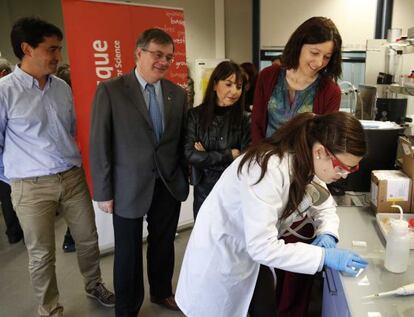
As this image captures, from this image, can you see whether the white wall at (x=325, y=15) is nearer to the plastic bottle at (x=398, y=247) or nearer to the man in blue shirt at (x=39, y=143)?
the man in blue shirt at (x=39, y=143)


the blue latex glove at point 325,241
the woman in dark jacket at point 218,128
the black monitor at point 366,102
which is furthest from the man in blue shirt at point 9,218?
the black monitor at point 366,102

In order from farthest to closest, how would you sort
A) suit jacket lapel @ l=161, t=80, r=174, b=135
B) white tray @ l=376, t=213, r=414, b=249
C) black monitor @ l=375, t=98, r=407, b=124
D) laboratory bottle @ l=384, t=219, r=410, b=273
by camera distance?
black monitor @ l=375, t=98, r=407, b=124 → suit jacket lapel @ l=161, t=80, r=174, b=135 → white tray @ l=376, t=213, r=414, b=249 → laboratory bottle @ l=384, t=219, r=410, b=273

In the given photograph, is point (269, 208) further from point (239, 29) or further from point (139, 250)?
point (239, 29)

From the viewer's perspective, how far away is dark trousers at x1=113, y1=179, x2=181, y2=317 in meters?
1.71

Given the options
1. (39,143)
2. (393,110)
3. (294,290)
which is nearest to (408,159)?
(294,290)

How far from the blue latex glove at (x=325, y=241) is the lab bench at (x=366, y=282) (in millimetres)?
96

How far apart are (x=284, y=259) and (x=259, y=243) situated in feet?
0.29

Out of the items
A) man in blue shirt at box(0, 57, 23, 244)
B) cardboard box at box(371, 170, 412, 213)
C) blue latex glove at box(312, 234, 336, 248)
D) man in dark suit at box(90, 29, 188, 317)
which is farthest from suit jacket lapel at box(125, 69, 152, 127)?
man in blue shirt at box(0, 57, 23, 244)

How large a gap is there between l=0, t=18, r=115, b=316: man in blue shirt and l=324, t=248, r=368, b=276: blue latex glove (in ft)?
4.36

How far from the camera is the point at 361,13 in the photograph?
4.56 m

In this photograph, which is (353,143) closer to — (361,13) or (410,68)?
(410,68)

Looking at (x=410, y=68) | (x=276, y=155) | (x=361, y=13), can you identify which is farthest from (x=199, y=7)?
(x=276, y=155)

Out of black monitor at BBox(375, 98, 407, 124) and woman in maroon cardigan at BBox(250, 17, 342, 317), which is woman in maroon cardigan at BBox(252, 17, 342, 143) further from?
black monitor at BBox(375, 98, 407, 124)

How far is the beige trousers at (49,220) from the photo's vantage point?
1722 millimetres
